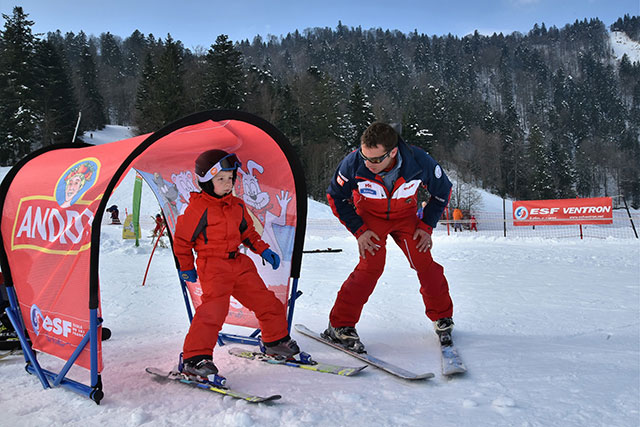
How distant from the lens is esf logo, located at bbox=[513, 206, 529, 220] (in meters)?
16.2

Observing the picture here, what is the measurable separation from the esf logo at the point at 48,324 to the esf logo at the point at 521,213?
16431 mm

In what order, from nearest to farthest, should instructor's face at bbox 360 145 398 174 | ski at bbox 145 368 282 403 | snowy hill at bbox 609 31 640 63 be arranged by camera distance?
ski at bbox 145 368 282 403 → instructor's face at bbox 360 145 398 174 → snowy hill at bbox 609 31 640 63

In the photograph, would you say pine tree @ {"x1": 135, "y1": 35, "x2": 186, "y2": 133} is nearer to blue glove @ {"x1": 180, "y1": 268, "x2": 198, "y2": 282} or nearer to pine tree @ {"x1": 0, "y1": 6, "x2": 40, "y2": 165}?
pine tree @ {"x1": 0, "y1": 6, "x2": 40, "y2": 165}

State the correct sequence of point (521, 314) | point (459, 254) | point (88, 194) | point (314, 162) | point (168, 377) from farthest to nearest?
point (314, 162), point (459, 254), point (521, 314), point (168, 377), point (88, 194)

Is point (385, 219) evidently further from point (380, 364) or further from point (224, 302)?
point (224, 302)

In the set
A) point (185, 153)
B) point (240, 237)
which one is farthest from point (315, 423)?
point (185, 153)

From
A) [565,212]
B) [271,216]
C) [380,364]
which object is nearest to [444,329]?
[380,364]

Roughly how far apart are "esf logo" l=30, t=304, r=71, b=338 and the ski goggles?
119 cm

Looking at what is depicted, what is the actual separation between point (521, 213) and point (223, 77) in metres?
29.6

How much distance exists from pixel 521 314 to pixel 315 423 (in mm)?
3041

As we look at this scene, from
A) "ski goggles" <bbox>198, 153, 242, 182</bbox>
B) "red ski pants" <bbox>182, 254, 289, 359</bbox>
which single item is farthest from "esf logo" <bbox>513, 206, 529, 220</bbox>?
"ski goggles" <bbox>198, 153, 242, 182</bbox>

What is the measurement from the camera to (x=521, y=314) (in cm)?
429

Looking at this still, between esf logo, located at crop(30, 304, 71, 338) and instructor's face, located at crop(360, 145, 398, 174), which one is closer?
esf logo, located at crop(30, 304, 71, 338)

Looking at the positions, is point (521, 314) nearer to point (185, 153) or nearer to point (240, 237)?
point (240, 237)
